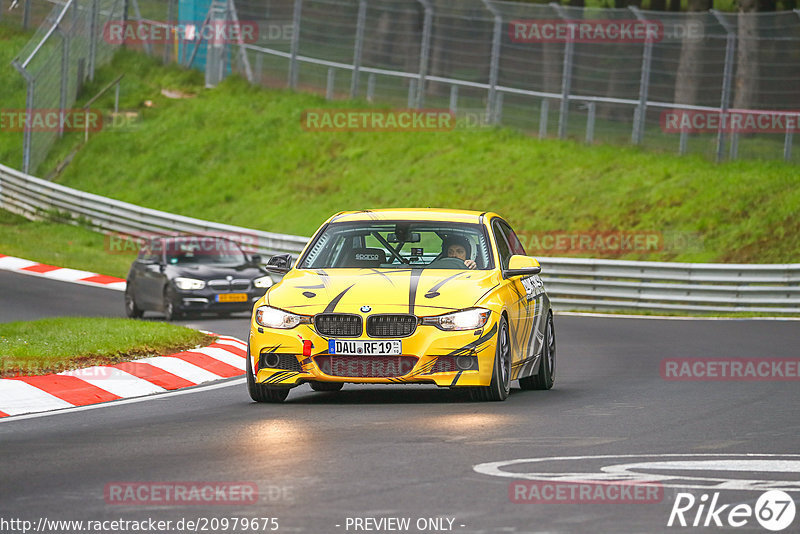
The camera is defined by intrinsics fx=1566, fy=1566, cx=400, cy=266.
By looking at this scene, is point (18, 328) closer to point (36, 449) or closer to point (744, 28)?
point (36, 449)

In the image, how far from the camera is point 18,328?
16875 millimetres

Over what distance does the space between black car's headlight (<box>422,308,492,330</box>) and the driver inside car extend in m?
1.10

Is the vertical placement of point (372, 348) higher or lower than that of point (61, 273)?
higher

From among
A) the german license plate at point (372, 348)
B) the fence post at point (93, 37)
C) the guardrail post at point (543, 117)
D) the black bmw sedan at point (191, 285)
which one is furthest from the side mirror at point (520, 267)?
the fence post at point (93, 37)

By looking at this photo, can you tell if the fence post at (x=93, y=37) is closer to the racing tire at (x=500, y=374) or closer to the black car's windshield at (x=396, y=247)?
the black car's windshield at (x=396, y=247)

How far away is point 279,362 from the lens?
38.7 ft

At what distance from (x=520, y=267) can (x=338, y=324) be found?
70.1 inches

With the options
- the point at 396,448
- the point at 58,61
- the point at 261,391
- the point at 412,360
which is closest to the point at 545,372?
the point at 412,360

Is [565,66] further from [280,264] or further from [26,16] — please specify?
[26,16]

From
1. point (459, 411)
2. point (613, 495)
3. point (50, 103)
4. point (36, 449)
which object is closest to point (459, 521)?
point (613, 495)

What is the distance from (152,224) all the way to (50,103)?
914 centimetres

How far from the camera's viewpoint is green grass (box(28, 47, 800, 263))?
3184 cm

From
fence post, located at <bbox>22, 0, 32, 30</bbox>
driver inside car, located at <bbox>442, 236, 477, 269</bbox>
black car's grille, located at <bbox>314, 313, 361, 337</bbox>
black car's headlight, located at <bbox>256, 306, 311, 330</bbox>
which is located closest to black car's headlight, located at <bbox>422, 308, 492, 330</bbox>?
black car's grille, located at <bbox>314, 313, 361, 337</bbox>

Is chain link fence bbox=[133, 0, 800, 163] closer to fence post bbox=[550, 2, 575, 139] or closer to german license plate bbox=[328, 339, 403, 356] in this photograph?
fence post bbox=[550, 2, 575, 139]
